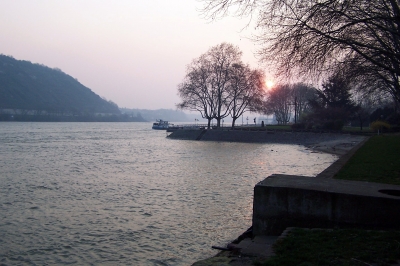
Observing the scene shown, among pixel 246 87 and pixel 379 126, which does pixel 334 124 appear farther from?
pixel 246 87

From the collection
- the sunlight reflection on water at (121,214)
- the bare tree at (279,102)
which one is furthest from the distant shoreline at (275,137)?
the bare tree at (279,102)

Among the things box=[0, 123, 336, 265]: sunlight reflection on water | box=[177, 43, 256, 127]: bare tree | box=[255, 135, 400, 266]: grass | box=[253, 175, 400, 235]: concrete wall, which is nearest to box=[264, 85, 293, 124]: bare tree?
box=[177, 43, 256, 127]: bare tree

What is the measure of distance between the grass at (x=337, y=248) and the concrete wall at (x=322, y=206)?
70cm

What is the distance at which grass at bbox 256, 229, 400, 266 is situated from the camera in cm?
598

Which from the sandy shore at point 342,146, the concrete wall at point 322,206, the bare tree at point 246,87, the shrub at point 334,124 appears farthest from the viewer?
the bare tree at point 246,87

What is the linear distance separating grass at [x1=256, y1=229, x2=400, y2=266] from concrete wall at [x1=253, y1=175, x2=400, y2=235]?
70cm

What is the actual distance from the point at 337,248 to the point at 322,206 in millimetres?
2117

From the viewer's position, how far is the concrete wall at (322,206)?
26.7 feet

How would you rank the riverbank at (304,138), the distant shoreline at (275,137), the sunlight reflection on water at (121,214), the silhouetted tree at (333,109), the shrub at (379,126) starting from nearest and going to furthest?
the sunlight reflection on water at (121,214)
the riverbank at (304,138)
the distant shoreline at (275,137)
the shrub at (379,126)
the silhouetted tree at (333,109)

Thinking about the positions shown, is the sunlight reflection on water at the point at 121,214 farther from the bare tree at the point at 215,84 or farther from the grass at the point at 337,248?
the bare tree at the point at 215,84

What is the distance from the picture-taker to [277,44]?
1148cm

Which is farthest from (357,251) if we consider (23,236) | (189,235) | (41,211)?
(41,211)

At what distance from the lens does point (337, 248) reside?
6.60 metres

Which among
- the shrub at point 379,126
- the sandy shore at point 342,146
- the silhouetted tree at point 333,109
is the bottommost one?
the sandy shore at point 342,146
